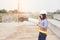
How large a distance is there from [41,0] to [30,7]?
1468 millimetres

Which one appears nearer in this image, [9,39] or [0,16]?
[9,39]

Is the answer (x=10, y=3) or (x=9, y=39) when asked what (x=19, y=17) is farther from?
(x=9, y=39)

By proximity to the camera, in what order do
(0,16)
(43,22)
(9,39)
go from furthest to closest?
(0,16), (9,39), (43,22)

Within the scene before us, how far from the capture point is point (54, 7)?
62.3 ft

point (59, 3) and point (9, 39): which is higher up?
point (59, 3)

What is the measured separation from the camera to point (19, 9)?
19.3 metres

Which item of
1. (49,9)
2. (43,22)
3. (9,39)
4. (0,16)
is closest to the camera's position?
(43,22)

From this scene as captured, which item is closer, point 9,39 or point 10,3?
point 9,39

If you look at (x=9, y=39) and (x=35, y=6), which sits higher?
(x=35, y=6)

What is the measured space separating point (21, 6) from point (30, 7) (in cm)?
106

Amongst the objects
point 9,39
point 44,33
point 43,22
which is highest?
point 43,22

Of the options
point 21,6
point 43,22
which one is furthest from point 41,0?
point 43,22

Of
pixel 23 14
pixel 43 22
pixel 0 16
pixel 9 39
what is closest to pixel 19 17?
pixel 23 14

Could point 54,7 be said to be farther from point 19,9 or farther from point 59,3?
point 19,9
